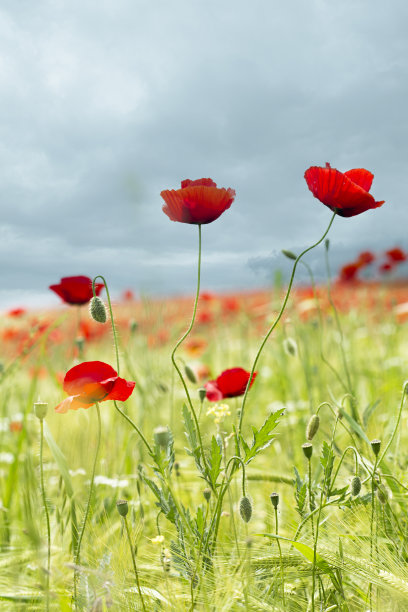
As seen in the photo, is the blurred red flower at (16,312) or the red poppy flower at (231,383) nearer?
the red poppy flower at (231,383)

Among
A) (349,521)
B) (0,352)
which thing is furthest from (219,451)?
(0,352)

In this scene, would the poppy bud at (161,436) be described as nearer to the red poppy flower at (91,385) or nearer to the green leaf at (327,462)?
the red poppy flower at (91,385)

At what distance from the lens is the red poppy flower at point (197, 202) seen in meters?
0.83

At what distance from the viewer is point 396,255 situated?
2840 millimetres

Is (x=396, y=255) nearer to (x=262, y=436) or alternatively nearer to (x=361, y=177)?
(x=361, y=177)

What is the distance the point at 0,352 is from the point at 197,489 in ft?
11.3

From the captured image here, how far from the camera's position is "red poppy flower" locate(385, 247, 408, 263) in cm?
283

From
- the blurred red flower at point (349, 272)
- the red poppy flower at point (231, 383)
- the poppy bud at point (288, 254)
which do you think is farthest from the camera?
the blurred red flower at point (349, 272)

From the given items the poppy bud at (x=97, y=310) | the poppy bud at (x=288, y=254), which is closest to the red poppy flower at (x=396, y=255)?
the poppy bud at (x=288, y=254)

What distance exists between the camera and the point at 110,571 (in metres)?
0.80

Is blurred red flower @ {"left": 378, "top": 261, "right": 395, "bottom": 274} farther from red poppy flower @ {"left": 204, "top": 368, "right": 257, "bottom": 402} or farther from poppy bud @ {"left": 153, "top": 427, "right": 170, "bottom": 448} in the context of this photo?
poppy bud @ {"left": 153, "top": 427, "right": 170, "bottom": 448}

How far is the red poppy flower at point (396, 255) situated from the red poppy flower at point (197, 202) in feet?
7.12

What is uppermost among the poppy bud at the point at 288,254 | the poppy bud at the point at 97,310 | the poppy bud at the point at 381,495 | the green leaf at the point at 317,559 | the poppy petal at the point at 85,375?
the poppy bud at the point at 288,254

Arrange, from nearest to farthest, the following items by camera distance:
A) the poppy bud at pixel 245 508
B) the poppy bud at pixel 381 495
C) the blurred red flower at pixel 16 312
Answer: the poppy bud at pixel 245 508
the poppy bud at pixel 381 495
the blurred red flower at pixel 16 312
